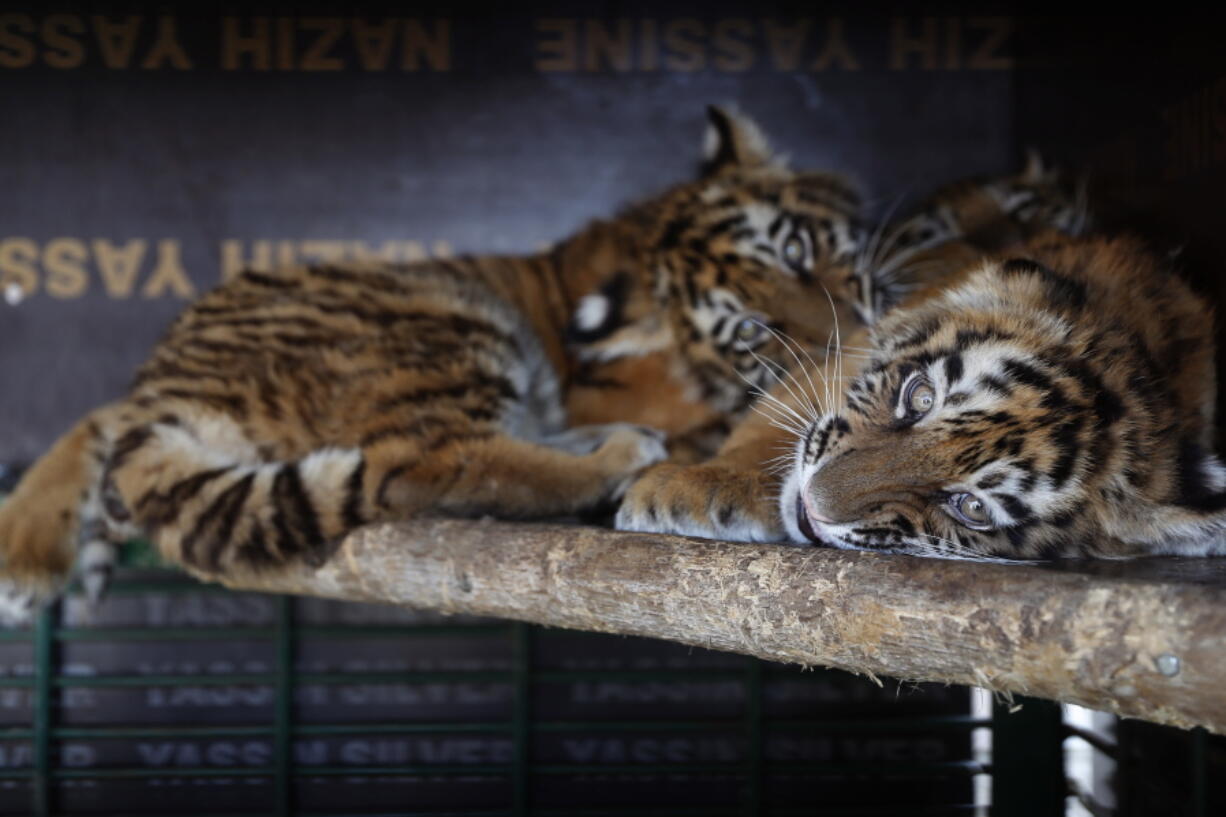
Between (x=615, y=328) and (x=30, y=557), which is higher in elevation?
(x=615, y=328)

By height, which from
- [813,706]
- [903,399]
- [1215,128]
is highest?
[1215,128]

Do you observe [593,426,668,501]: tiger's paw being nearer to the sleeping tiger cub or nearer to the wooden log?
the sleeping tiger cub

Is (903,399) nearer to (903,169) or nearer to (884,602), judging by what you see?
(884,602)

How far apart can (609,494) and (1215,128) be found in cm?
115

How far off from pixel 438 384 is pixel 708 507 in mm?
633

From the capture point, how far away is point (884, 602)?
964 millimetres

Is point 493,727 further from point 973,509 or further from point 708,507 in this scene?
point 973,509

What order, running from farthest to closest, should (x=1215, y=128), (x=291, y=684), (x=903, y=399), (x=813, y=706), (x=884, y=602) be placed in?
(x=813, y=706), (x=291, y=684), (x=1215, y=128), (x=903, y=399), (x=884, y=602)

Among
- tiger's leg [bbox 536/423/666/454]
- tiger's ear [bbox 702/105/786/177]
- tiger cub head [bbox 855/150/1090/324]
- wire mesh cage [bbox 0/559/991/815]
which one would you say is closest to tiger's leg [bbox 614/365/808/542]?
tiger's leg [bbox 536/423/666/454]

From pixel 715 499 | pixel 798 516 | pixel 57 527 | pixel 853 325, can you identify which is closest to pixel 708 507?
pixel 715 499

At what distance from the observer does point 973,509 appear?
4.07 ft

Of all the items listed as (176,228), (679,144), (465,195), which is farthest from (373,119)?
(679,144)

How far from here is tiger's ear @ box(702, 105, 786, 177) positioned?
7.88ft

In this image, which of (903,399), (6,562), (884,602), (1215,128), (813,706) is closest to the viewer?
(884,602)
